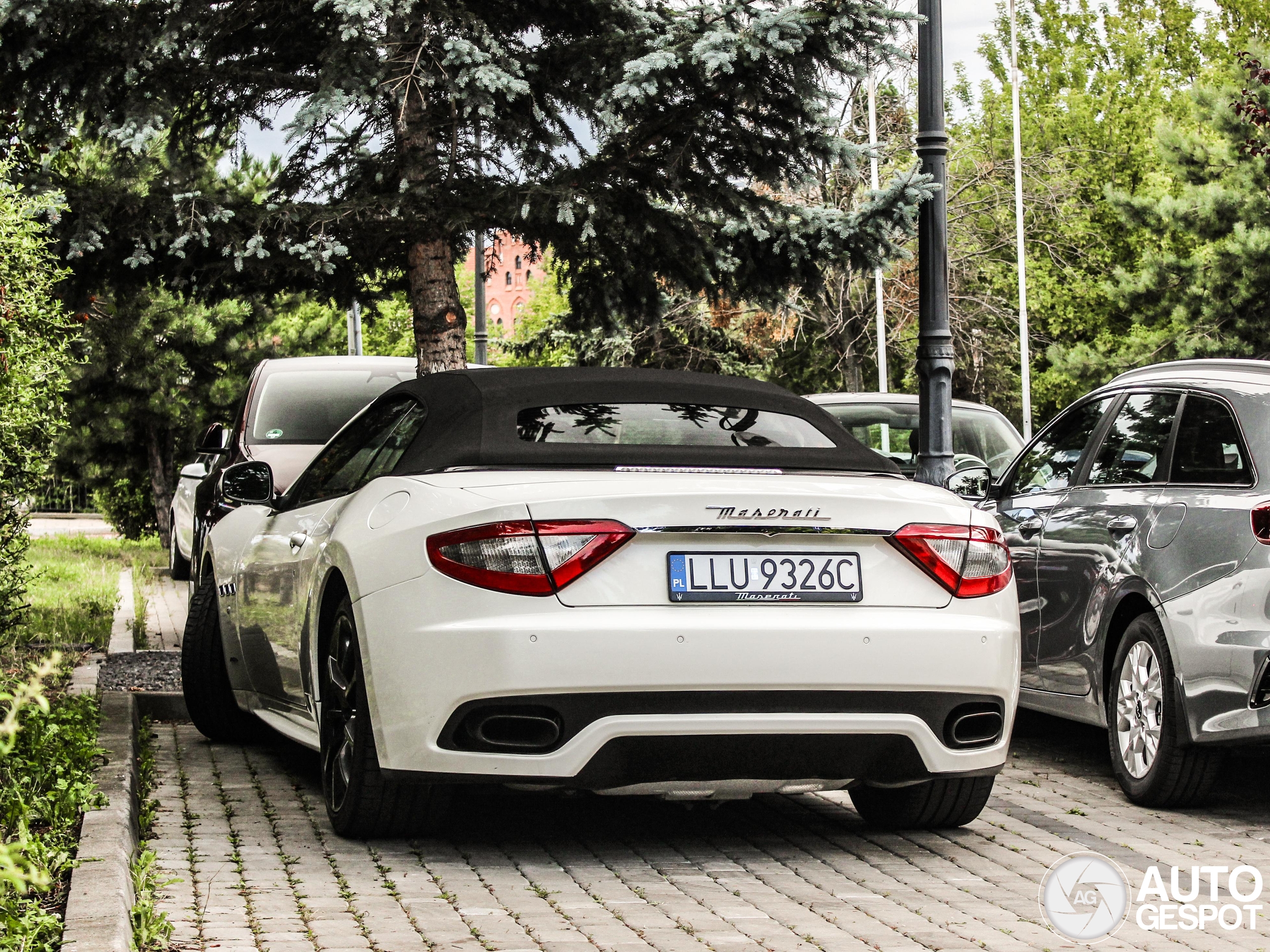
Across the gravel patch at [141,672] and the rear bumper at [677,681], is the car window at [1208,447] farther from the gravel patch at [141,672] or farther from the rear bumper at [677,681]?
the gravel patch at [141,672]

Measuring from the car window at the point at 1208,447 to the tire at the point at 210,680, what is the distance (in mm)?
4178

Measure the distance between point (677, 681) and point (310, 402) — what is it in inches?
318

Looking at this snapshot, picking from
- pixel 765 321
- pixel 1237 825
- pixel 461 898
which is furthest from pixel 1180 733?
pixel 765 321

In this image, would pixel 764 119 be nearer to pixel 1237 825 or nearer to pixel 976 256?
pixel 1237 825

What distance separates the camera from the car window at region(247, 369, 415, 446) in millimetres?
12141

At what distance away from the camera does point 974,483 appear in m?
8.38

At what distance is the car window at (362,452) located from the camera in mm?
5871

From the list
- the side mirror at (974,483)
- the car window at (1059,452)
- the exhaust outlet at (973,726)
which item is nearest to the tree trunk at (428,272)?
the side mirror at (974,483)

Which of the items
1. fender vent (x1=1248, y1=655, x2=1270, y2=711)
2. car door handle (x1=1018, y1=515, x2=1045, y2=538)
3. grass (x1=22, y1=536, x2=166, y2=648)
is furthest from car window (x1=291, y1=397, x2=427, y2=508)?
car door handle (x1=1018, y1=515, x2=1045, y2=538)

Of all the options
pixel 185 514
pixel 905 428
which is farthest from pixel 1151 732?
pixel 185 514

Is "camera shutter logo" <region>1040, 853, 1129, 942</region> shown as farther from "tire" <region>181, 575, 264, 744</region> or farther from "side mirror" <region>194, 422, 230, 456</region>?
"side mirror" <region>194, 422, 230, 456</region>

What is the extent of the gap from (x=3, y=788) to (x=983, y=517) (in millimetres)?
3294

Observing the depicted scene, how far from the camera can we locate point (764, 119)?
1012 cm

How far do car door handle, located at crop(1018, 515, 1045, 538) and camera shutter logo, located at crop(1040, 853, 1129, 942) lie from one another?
2.35 meters
